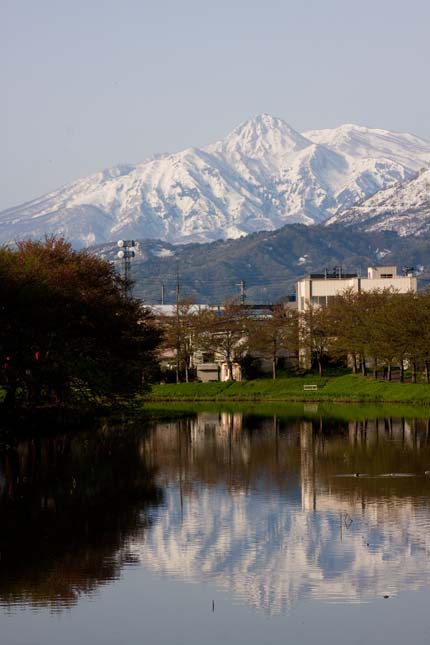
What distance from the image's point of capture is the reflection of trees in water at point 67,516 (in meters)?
31.5

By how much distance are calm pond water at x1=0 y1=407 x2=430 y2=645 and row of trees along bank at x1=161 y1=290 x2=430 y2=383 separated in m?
58.8

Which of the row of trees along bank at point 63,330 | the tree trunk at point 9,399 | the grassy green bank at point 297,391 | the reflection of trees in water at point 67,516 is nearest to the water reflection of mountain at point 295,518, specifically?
the reflection of trees in water at point 67,516

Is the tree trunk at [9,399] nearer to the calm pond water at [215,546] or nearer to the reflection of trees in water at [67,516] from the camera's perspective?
the reflection of trees in water at [67,516]

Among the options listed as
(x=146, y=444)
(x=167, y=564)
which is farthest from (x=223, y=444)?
(x=167, y=564)

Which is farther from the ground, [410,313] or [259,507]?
[410,313]

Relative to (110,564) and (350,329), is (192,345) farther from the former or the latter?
(110,564)

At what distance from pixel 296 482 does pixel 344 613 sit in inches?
Result: 883

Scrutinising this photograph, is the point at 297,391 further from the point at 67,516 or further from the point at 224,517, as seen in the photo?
the point at 67,516

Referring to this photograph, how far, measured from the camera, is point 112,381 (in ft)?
248

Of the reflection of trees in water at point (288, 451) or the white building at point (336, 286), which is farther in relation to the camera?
the white building at point (336, 286)

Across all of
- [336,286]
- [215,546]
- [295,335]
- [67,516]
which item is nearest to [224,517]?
[67,516]

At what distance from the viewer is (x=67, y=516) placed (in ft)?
136

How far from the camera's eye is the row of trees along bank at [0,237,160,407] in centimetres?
6681

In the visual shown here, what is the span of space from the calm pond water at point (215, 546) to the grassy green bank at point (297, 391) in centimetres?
4559
